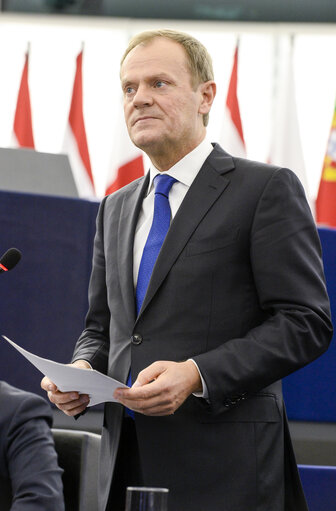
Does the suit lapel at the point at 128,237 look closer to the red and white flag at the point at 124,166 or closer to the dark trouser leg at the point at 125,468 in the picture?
the dark trouser leg at the point at 125,468

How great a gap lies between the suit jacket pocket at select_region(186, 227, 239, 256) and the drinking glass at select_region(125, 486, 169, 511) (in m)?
0.65

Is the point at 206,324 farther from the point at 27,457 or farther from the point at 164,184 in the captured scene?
the point at 27,457

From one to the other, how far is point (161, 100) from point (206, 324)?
45 cm

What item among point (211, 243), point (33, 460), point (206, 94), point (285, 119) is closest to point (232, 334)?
point (211, 243)

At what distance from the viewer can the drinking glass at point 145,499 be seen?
92cm

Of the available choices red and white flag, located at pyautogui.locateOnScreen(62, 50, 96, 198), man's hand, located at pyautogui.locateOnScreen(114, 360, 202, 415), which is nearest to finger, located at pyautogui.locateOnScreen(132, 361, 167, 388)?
man's hand, located at pyautogui.locateOnScreen(114, 360, 202, 415)

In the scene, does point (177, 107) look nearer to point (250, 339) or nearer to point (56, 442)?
point (250, 339)

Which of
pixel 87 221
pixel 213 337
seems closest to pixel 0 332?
pixel 87 221

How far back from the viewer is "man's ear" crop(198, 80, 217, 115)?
1691 millimetres

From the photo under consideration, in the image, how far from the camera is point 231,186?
5.16ft

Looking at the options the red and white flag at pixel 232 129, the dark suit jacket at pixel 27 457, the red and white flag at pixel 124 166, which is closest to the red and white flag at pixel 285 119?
the red and white flag at pixel 232 129

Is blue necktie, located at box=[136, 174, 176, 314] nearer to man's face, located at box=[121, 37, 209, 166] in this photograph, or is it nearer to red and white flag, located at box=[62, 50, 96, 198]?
man's face, located at box=[121, 37, 209, 166]

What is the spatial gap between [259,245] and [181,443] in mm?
380

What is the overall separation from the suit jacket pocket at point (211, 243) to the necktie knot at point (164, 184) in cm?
17
